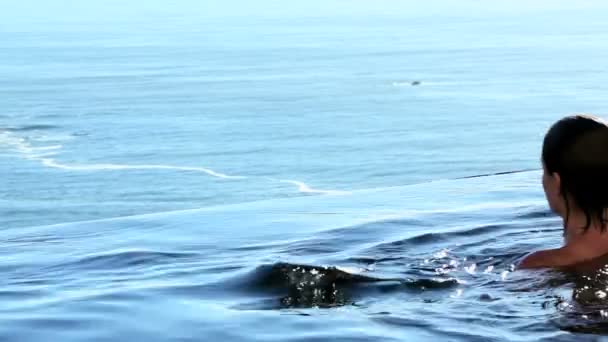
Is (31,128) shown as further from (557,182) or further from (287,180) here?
(557,182)

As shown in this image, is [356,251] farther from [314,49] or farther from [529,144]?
[314,49]

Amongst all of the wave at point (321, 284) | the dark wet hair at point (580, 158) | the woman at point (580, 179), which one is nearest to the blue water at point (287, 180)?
the wave at point (321, 284)

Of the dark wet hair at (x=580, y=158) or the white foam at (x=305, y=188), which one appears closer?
the dark wet hair at (x=580, y=158)

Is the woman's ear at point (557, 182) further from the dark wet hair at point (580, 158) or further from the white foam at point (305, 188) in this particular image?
the white foam at point (305, 188)

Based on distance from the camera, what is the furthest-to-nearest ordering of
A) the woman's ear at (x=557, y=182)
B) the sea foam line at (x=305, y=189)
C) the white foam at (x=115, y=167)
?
the white foam at (x=115, y=167), the sea foam line at (x=305, y=189), the woman's ear at (x=557, y=182)

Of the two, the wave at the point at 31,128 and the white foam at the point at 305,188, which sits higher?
the wave at the point at 31,128

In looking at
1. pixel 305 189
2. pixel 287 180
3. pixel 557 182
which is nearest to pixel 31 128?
pixel 287 180

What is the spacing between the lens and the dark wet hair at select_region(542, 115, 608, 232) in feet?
16.8

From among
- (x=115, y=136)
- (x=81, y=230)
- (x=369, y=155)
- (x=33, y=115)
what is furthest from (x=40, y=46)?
(x=81, y=230)

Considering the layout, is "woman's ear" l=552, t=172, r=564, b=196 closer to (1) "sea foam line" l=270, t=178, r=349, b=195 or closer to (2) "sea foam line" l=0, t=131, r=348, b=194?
(1) "sea foam line" l=270, t=178, r=349, b=195

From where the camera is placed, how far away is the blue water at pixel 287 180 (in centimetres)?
505

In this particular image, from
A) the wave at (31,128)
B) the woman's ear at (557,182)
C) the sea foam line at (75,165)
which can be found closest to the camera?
the woman's ear at (557,182)

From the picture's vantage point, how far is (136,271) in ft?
20.1

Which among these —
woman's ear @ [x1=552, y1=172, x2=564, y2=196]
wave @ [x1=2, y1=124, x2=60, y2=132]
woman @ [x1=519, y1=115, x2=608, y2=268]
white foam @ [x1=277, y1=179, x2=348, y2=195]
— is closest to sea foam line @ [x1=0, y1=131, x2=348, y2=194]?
white foam @ [x1=277, y1=179, x2=348, y2=195]
